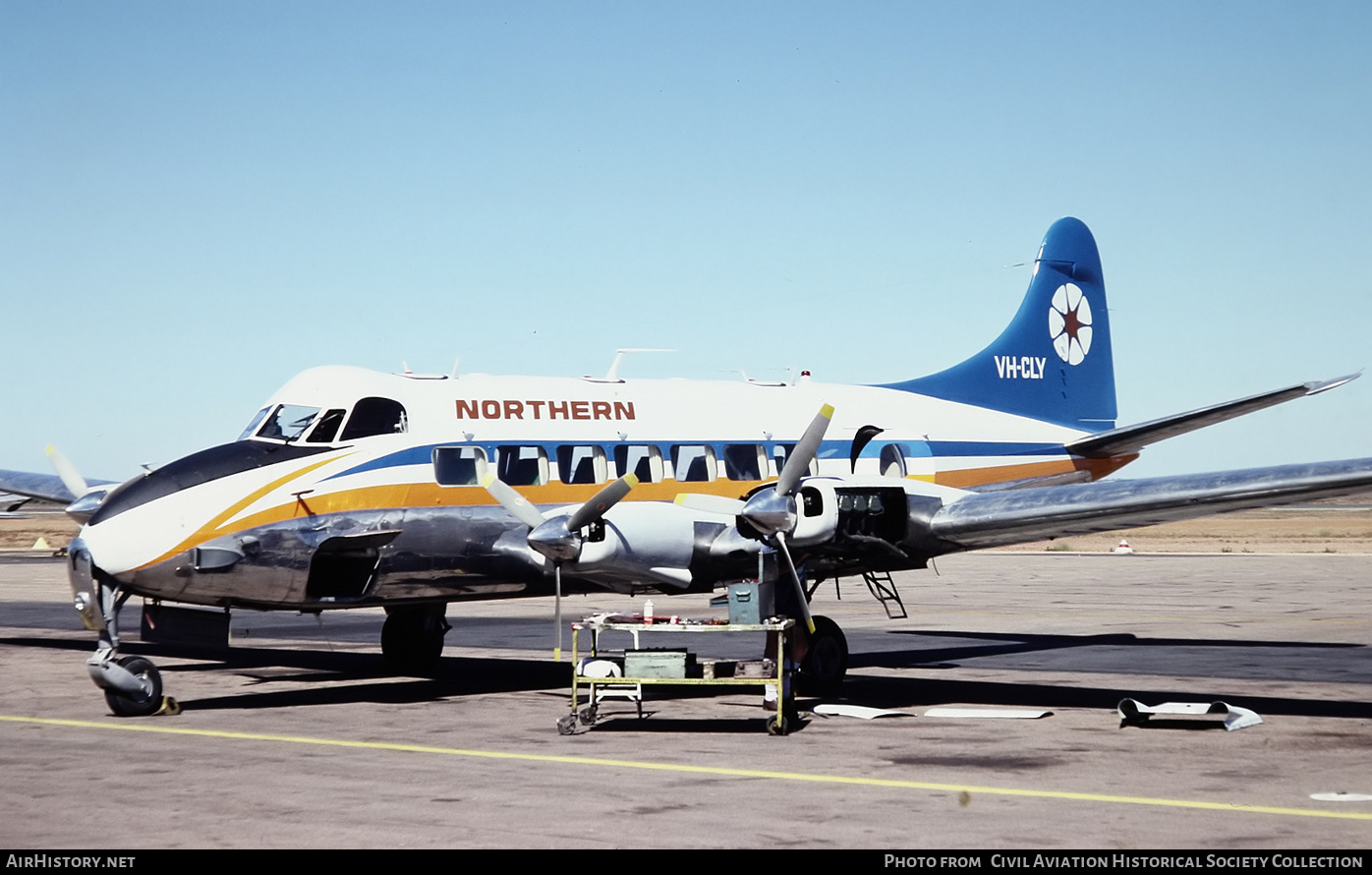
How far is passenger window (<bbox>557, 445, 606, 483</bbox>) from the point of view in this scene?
18.9m

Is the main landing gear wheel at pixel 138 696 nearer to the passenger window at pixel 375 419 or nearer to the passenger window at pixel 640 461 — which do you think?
the passenger window at pixel 375 419

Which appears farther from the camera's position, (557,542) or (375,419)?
(375,419)

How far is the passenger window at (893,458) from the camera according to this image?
19984mm

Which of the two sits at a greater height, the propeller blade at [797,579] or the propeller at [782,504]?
the propeller at [782,504]

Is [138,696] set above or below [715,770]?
above

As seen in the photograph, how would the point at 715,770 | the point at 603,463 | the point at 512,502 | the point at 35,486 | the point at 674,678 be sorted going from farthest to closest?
the point at 35,486 < the point at 603,463 < the point at 512,502 < the point at 674,678 < the point at 715,770

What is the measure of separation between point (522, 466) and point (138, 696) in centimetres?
536

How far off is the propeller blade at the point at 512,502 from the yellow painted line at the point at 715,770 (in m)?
3.62

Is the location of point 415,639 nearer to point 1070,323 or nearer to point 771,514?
point 771,514

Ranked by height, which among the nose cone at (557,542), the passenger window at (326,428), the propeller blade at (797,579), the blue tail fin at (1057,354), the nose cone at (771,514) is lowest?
the propeller blade at (797,579)

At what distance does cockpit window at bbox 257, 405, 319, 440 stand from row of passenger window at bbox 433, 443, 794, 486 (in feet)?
5.39

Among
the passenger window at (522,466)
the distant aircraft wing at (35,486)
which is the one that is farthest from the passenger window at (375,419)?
the distant aircraft wing at (35,486)

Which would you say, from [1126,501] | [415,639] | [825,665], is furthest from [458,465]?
[1126,501]

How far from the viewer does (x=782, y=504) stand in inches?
650
